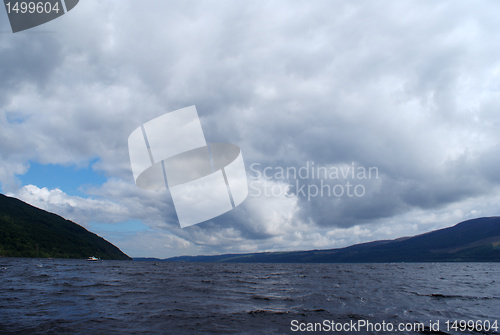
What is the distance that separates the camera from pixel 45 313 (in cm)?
2025

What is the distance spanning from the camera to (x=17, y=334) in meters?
14.8

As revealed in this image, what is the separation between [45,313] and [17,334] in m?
6.29

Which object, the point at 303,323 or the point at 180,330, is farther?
the point at 303,323

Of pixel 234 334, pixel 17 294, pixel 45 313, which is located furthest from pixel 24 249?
pixel 234 334

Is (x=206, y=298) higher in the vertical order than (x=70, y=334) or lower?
lower

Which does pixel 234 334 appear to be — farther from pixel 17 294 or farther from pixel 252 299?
pixel 17 294

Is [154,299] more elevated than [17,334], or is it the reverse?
[17,334]

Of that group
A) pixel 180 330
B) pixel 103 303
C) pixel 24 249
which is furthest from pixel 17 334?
Result: pixel 24 249

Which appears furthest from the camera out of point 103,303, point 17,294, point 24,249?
point 24,249

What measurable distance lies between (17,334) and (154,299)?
49.1 feet

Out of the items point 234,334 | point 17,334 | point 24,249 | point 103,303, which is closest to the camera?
point 17,334

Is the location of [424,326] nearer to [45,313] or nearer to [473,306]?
[473,306]

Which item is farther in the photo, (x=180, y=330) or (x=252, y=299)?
(x=252, y=299)

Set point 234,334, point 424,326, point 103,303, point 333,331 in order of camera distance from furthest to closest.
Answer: point 103,303
point 424,326
point 333,331
point 234,334
